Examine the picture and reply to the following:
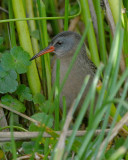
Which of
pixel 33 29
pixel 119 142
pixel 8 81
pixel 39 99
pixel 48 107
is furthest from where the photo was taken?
pixel 33 29

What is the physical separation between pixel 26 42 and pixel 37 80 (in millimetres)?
266

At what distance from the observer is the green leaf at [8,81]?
2.19 m

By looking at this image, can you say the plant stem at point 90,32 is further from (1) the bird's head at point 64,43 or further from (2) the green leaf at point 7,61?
(2) the green leaf at point 7,61

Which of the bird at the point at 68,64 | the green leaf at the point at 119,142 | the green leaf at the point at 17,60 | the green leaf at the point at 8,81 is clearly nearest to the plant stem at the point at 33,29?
Answer: the bird at the point at 68,64

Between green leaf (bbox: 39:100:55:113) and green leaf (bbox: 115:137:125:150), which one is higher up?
green leaf (bbox: 39:100:55:113)

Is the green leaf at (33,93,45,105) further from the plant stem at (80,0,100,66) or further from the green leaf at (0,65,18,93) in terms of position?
the plant stem at (80,0,100,66)

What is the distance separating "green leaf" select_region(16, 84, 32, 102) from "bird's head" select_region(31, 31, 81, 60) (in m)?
0.34

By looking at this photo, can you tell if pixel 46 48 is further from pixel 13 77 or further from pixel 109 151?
pixel 109 151

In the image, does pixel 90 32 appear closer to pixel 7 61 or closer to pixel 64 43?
pixel 64 43

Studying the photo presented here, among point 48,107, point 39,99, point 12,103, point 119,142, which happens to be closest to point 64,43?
point 39,99

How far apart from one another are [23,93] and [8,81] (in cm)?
17

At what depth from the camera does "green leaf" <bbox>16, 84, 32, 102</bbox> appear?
2318 millimetres

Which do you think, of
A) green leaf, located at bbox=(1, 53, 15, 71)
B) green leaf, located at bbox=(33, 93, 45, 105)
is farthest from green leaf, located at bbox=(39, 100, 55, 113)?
green leaf, located at bbox=(1, 53, 15, 71)

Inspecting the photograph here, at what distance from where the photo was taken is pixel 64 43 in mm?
2578
